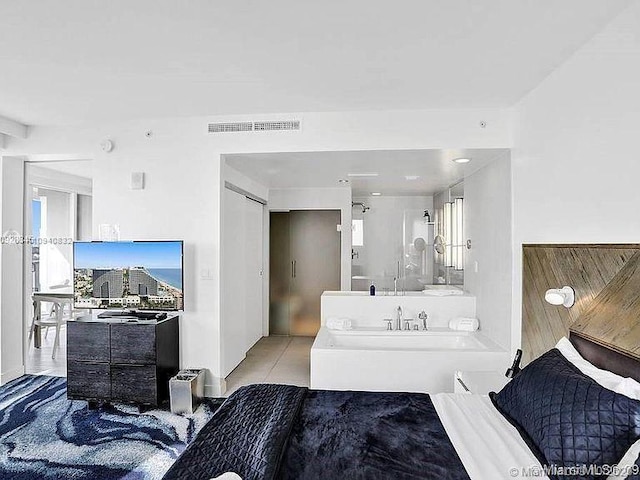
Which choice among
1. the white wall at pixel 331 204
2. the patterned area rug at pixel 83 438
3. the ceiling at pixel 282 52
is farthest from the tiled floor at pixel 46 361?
the white wall at pixel 331 204

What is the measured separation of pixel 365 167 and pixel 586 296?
102 inches

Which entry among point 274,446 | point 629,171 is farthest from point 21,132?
point 629,171

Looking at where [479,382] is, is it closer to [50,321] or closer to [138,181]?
[138,181]

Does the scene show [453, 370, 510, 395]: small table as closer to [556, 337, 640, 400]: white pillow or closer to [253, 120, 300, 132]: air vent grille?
[556, 337, 640, 400]: white pillow

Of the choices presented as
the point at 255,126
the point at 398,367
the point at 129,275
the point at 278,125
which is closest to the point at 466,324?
the point at 398,367

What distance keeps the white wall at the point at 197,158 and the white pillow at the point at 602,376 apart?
1.94 m

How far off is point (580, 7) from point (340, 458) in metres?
2.35

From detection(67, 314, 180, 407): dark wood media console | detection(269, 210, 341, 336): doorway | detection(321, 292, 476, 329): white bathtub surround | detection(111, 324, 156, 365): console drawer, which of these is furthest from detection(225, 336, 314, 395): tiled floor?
detection(111, 324, 156, 365): console drawer

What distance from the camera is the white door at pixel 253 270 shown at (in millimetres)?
5328

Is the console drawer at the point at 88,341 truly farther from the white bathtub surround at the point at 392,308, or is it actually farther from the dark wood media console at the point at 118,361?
the white bathtub surround at the point at 392,308

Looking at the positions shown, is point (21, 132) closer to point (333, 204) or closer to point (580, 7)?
point (333, 204)

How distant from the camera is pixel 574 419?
156cm

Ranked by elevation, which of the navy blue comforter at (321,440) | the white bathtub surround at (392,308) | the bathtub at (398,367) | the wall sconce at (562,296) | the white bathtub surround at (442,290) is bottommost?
the bathtub at (398,367)

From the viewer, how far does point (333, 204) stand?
20.3 feet
